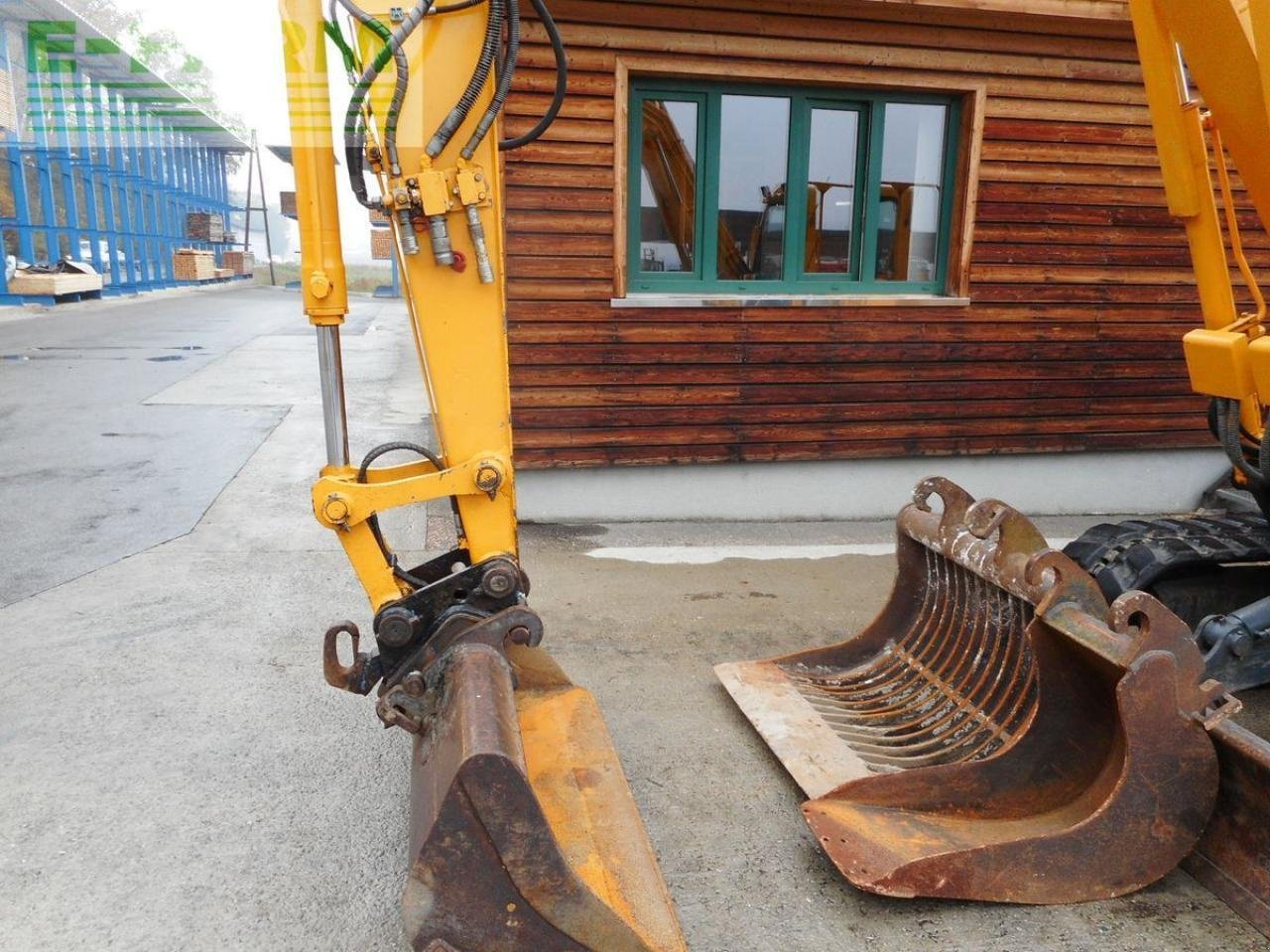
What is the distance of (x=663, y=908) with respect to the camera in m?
2.37

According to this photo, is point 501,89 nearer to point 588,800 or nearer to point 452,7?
point 452,7

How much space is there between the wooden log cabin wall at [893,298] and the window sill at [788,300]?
0.02 metres

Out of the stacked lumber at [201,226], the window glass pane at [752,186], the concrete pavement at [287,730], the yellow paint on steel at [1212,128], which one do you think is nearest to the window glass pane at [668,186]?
the window glass pane at [752,186]

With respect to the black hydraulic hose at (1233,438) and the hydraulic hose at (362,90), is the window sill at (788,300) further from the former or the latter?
the hydraulic hose at (362,90)

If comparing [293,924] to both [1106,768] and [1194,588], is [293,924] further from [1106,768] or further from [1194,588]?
[1194,588]

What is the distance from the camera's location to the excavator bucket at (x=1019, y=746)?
2525 millimetres

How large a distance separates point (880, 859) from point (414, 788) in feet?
4.08

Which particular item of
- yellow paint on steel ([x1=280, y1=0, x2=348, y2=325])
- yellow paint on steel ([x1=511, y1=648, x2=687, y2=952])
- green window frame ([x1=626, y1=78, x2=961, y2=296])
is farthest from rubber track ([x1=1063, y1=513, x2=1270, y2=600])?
yellow paint on steel ([x1=280, y1=0, x2=348, y2=325])

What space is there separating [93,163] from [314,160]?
88.5ft

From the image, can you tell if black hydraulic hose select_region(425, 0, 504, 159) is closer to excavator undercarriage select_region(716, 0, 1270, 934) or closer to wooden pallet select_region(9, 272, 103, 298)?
excavator undercarriage select_region(716, 0, 1270, 934)

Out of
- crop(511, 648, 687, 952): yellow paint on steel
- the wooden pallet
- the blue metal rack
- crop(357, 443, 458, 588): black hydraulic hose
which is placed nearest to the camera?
crop(511, 648, 687, 952): yellow paint on steel

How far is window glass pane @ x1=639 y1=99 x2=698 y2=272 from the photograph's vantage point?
6211 mm

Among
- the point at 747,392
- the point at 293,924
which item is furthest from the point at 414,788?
the point at 747,392

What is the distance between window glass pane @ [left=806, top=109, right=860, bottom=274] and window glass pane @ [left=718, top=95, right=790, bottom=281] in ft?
0.69
